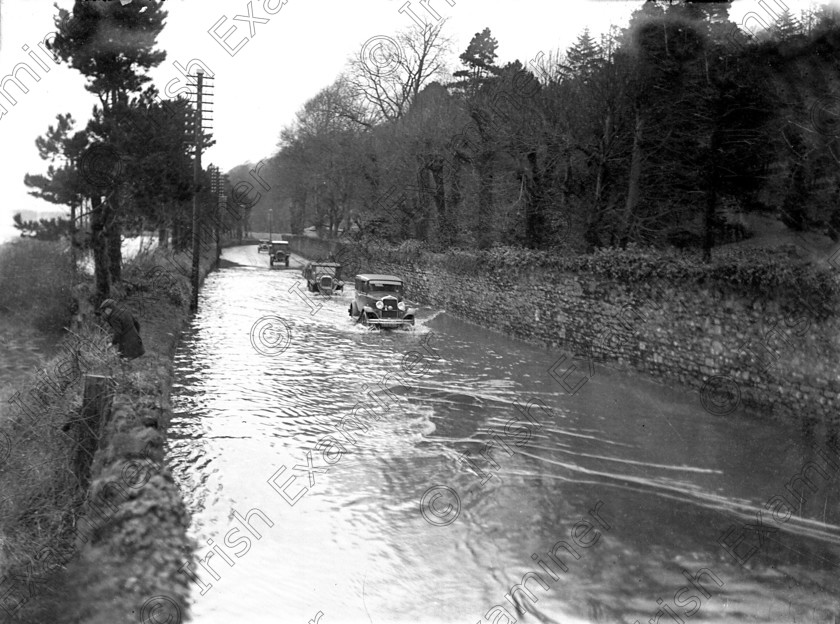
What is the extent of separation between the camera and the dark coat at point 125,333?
11203 mm

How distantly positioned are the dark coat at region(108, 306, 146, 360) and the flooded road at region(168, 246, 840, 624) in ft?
4.92

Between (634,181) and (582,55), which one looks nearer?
(634,181)

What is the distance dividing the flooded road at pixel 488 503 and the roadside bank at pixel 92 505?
0.53 meters

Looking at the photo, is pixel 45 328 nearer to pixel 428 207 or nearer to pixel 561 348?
pixel 561 348

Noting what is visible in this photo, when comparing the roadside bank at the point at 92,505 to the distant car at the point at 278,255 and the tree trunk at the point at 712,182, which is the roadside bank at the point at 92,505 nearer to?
the tree trunk at the point at 712,182

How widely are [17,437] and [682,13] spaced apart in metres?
22.5

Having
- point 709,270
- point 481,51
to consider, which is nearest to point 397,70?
point 481,51

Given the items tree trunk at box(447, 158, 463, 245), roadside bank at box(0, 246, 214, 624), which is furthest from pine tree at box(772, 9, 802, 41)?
roadside bank at box(0, 246, 214, 624)

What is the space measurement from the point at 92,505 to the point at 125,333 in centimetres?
536

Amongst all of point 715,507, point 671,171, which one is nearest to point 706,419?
point 715,507

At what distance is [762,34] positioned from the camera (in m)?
23.6

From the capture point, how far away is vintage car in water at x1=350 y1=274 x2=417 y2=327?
21.5 m

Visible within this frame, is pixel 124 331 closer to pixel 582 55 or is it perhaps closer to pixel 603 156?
pixel 603 156

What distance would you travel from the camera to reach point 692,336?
1347 cm
